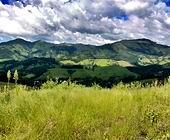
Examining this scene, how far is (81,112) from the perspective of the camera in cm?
776

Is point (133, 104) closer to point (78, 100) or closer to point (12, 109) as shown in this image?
point (78, 100)

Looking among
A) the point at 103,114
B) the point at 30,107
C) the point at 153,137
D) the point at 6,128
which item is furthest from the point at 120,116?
the point at 6,128

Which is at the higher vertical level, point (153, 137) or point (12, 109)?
point (12, 109)

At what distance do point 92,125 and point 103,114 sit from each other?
98 cm

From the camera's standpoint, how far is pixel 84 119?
7.41 metres

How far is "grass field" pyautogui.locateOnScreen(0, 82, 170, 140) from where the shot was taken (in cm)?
643

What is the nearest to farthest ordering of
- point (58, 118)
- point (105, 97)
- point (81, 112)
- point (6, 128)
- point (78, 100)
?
point (6, 128)
point (58, 118)
point (81, 112)
point (78, 100)
point (105, 97)

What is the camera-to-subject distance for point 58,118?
285 inches

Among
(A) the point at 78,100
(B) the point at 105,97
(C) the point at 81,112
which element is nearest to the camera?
(C) the point at 81,112

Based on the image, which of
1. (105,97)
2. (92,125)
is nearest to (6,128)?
(92,125)

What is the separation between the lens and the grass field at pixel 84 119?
643 centimetres

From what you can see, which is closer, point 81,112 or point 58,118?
point 58,118

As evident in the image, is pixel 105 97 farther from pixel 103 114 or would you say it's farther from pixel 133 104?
pixel 103 114

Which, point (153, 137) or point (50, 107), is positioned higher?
point (50, 107)
